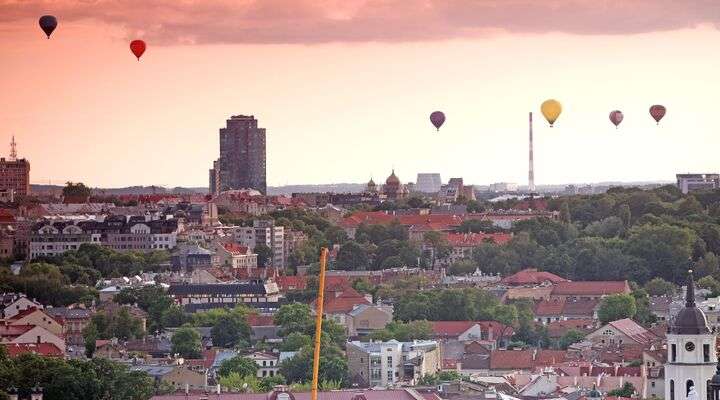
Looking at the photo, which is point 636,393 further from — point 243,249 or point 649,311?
point 243,249

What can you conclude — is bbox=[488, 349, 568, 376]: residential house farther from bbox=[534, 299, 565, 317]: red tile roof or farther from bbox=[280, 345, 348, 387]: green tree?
bbox=[534, 299, 565, 317]: red tile roof

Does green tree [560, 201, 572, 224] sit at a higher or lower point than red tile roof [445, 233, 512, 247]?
higher

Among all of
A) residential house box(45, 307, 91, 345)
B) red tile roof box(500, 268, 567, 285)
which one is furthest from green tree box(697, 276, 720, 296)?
residential house box(45, 307, 91, 345)

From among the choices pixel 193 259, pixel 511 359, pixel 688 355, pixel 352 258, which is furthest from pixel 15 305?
pixel 688 355

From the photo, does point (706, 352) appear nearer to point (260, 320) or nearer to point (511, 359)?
point (511, 359)

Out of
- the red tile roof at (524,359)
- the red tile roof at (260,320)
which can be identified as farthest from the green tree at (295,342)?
the red tile roof at (260,320)

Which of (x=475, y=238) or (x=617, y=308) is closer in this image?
(x=617, y=308)

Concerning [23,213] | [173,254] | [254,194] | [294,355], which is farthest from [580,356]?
[254,194]
